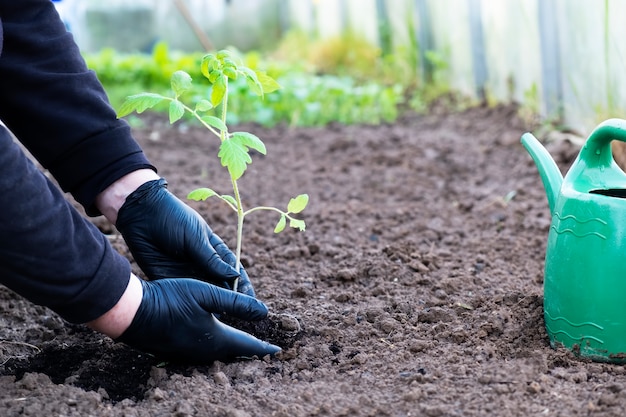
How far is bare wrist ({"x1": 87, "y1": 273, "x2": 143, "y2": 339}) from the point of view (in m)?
1.72

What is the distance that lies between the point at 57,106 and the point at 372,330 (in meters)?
1.00

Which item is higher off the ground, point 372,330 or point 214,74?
point 214,74

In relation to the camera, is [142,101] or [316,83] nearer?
[142,101]

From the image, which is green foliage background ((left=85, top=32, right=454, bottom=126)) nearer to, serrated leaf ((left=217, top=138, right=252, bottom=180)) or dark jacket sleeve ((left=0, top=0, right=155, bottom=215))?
dark jacket sleeve ((left=0, top=0, right=155, bottom=215))

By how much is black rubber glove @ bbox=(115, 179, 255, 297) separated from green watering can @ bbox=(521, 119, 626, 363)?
80cm

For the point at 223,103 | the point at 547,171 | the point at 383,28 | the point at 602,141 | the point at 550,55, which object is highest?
the point at 223,103

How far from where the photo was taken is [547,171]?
6.38 ft

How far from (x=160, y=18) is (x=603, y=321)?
10713 millimetres

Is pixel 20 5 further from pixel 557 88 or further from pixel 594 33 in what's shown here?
pixel 557 88

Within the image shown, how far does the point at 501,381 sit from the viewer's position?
1669mm

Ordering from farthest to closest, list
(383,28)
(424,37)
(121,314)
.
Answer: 1. (383,28)
2. (424,37)
3. (121,314)

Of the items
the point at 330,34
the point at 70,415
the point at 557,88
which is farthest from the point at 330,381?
the point at 330,34

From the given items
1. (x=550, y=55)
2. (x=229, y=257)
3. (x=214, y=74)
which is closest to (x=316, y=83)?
(x=550, y=55)

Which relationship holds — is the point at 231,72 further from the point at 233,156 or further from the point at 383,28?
the point at 383,28
